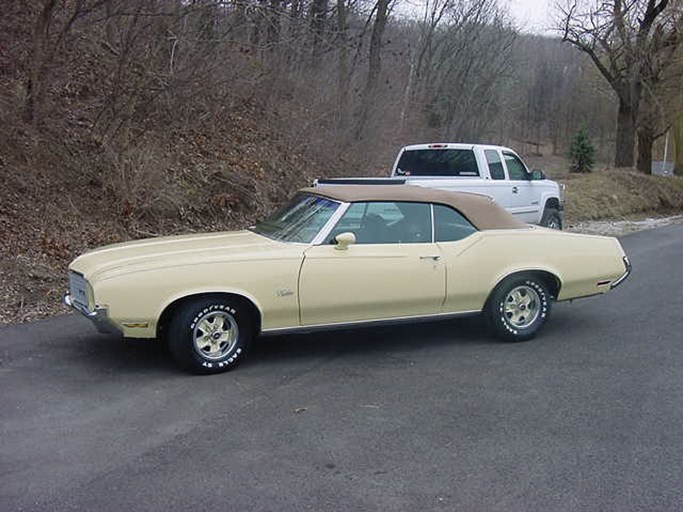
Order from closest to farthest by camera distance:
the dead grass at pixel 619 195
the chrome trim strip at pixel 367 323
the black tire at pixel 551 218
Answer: the chrome trim strip at pixel 367 323 < the black tire at pixel 551 218 < the dead grass at pixel 619 195

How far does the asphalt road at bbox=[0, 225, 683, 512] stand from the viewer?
3812mm

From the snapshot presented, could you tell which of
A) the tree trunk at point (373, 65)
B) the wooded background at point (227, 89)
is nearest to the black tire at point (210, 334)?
the wooded background at point (227, 89)

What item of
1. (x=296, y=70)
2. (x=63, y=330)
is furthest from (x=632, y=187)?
(x=63, y=330)

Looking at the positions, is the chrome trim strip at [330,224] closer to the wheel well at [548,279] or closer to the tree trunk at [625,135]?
the wheel well at [548,279]

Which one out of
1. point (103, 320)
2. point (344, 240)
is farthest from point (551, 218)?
point (103, 320)

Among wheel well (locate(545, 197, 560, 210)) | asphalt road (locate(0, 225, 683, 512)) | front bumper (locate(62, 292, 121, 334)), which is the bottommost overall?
asphalt road (locate(0, 225, 683, 512))

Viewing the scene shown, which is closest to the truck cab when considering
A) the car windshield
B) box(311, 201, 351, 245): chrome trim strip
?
the car windshield

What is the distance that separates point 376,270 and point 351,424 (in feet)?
5.90

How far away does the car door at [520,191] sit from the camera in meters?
13.2

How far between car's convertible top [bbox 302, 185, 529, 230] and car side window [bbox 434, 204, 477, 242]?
2.1 inches

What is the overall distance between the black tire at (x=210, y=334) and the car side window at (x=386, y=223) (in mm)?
1085

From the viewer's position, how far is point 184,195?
12.6m

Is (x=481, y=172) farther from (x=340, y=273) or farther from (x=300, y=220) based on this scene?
(x=340, y=273)

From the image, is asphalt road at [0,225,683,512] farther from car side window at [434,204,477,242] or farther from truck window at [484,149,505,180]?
truck window at [484,149,505,180]
